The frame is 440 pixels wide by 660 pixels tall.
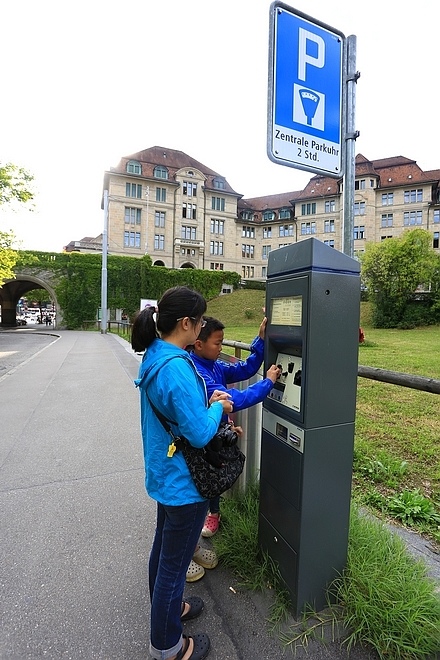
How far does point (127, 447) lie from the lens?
14.7 feet

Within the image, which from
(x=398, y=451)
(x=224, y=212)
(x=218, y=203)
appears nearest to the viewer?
(x=398, y=451)

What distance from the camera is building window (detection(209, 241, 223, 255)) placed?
177ft

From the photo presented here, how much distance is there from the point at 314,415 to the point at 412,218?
5526cm

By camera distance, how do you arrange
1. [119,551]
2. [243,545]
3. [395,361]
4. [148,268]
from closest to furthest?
[243,545] → [119,551] → [395,361] → [148,268]

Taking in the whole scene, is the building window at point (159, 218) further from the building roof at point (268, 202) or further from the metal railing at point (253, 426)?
the metal railing at point (253, 426)

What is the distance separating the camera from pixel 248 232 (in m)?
57.8

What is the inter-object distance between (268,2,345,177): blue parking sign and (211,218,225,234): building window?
53214 millimetres

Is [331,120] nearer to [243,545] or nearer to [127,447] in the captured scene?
[243,545]

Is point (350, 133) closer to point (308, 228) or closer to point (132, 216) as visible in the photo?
point (132, 216)

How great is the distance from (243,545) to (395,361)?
31.6 feet

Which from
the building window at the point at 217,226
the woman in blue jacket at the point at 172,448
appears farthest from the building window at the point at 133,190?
the woman in blue jacket at the point at 172,448

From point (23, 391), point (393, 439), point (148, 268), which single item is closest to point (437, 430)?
point (393, 439)

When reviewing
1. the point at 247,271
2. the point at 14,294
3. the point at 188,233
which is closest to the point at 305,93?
the point at 14,294

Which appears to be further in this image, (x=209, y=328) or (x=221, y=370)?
(x=221, y=370)
